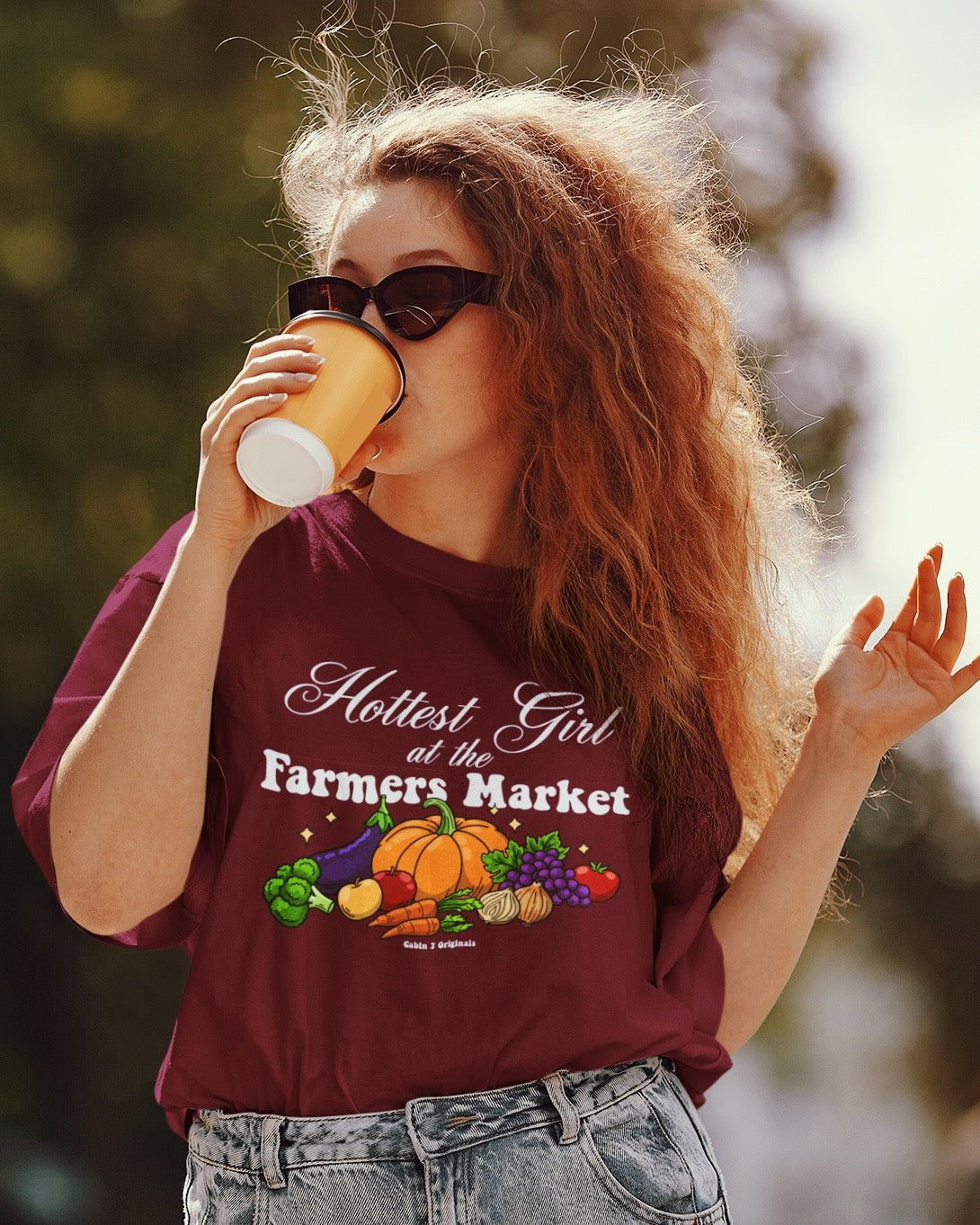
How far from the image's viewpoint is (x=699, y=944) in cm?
176

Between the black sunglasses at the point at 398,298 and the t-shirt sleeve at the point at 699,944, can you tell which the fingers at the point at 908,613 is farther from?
the black sunglasses at the point at 398,298

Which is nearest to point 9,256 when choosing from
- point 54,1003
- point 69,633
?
point 69,633

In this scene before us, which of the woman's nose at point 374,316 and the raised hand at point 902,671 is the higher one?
the woman's nose at point 374,316

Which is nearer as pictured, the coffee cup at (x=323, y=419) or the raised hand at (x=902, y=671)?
the coffee cup at (x=323, y=419)

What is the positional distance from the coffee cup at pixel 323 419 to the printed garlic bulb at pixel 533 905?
1.85 feet

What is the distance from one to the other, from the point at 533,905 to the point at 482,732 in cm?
22

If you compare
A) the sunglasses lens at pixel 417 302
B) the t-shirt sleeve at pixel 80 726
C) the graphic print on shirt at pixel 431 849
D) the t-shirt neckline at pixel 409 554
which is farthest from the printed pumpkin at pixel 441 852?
the sunglasses lens at pixel 417 302

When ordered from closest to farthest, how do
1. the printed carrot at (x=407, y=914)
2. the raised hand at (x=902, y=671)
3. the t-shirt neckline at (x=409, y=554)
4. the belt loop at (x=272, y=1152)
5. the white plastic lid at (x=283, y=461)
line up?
the white plastic lid at (x=283, y=461)
the belt loop at (x=272, y=1152)
the printed carrot at (x=407, y=914)
the t-shirt neckline at (x=409, y=554)
the raised hand at (x=902, y=671)

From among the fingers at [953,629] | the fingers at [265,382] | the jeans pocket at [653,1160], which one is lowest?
the jeans pocket at [653,1160]

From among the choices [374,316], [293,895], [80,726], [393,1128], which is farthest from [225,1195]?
[374,316]

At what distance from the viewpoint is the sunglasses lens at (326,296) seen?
1527mm

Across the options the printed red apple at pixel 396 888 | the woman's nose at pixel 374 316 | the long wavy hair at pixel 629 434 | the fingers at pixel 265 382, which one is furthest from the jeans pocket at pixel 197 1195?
the woman's nose at pixel 374 316

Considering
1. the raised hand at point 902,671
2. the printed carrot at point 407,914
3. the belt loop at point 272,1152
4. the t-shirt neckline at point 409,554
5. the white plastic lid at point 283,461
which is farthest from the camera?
the raised hand at point 902,671

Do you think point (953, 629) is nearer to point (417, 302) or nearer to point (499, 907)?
point (499, 907)
